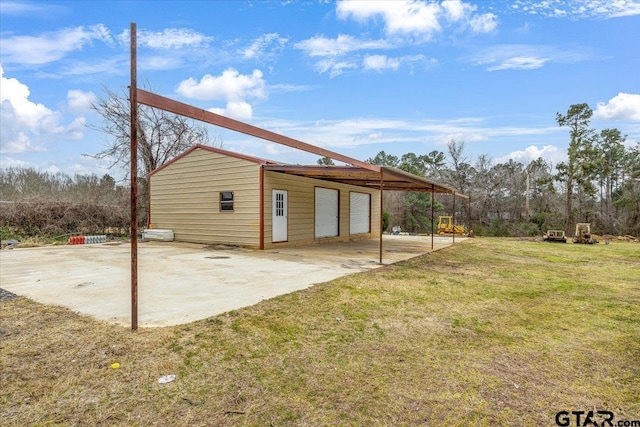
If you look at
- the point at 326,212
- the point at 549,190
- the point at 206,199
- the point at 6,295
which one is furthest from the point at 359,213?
the point at 549,190

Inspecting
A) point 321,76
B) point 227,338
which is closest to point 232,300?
point 227,338

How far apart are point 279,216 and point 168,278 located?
543 cm

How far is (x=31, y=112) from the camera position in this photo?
1313cm

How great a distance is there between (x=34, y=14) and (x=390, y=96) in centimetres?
1379

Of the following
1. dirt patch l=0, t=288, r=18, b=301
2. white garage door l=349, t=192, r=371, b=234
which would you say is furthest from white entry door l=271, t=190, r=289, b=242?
dirt patch l=0, t=288, r=18, b=301

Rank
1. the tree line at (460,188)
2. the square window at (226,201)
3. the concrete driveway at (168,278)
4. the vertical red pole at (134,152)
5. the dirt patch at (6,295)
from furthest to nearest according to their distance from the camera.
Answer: the tree line at (460,188) → the square window at (226,201) → the dirt patch at (6,295) → the concrete driveway at (168,278) → the vertical red pole at (134,152)

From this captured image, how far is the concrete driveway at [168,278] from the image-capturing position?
407 cm

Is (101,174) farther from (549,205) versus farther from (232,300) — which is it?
(549,205)

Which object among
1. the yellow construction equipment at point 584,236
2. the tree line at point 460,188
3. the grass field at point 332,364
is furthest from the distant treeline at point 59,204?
the yellow construction equipment at point 584,236

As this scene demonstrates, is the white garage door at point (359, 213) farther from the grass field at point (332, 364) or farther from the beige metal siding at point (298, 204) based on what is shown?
the grass field at point (332, 364)

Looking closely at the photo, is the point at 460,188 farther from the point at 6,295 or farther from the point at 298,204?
the point at 6,295

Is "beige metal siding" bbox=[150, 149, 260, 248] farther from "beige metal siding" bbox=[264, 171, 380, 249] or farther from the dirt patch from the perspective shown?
the dirt patch

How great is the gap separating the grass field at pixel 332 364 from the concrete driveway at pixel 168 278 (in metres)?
0.39

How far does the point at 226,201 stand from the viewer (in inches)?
438
